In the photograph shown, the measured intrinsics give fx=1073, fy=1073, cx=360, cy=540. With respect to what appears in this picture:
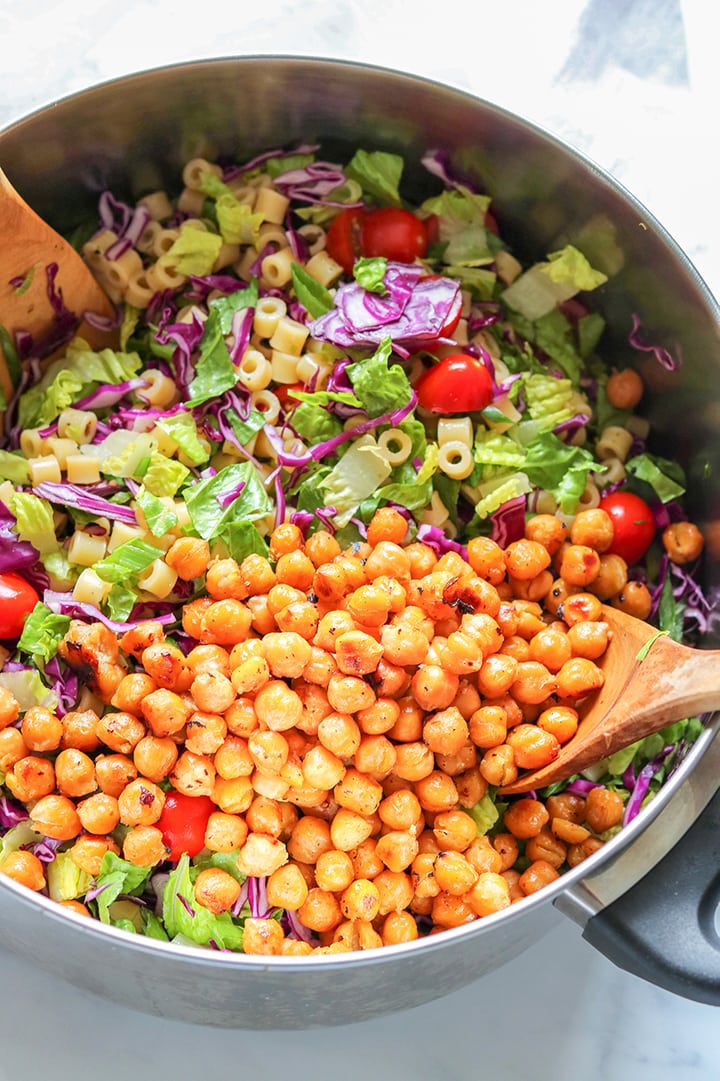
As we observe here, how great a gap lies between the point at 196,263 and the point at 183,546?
66 centimetres

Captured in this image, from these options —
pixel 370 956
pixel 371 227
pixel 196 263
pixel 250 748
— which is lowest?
pixel 250 748

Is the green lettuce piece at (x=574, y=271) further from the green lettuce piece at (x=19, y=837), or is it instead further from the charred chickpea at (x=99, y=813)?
the green lettuce piece at (x=19, y=837)

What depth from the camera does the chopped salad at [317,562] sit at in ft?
6.03

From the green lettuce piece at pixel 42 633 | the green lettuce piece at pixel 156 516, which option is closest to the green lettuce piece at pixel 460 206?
the green lettuce piece at pixel 156 516

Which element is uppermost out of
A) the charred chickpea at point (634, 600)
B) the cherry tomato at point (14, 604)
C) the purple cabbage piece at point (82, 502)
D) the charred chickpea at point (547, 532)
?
the charred chickpea at point (547, 532)

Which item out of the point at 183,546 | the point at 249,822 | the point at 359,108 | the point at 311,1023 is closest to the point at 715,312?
the point at 359,108

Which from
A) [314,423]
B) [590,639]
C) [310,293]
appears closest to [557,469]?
[590,639]

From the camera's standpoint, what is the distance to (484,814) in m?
1.96

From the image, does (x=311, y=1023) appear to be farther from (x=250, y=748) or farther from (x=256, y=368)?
(x=256, y=368)

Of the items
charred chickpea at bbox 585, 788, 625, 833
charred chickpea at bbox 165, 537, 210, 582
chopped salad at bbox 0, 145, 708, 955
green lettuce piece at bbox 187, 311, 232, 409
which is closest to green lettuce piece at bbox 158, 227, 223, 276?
chopped salad at bbox 0, 145, 708, 955

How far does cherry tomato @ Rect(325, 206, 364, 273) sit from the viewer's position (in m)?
2.31

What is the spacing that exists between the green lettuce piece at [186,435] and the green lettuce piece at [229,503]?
5 centimetres

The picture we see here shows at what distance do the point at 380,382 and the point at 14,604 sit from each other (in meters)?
0.82

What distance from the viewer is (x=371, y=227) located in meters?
2.31
